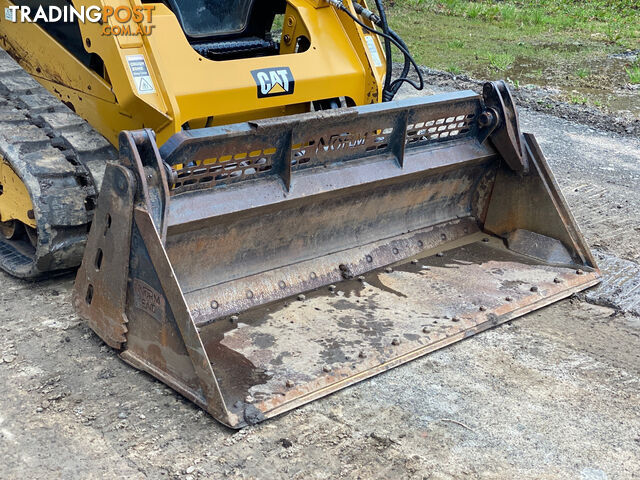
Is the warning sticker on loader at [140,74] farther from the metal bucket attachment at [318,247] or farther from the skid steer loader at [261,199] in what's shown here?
the metal bucket attachment at [318,247]

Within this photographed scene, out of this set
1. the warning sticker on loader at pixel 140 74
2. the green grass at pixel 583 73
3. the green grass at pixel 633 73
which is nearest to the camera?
the warning sticker on loader at pixel 140 74

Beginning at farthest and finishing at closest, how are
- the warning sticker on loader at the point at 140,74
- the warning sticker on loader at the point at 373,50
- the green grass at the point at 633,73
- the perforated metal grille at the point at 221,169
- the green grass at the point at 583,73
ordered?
the green grass at the point at 583,73
the green grass at the point at 633,73
the warning sticker on loader at the point at 373,50
the warning sticker on loader at the point at 140,74
the perforated metal grille at the point at 221,169

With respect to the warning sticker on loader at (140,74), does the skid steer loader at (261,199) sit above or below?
below

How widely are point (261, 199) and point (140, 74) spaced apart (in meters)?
0.80

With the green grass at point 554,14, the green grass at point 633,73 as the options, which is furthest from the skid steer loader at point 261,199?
the green grass at point 554,14

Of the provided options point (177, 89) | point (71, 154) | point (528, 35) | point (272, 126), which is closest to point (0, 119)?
point (71, 154)

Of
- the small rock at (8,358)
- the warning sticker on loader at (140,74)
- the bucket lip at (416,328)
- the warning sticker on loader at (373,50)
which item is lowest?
the small rock at (8,358)

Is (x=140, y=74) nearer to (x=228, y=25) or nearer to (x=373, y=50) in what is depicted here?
(x=228, y=25)

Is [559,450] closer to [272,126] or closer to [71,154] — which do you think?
[272,126]

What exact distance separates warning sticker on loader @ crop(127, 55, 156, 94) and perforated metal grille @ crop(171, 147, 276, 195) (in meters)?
0.43

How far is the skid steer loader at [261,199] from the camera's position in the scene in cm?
317

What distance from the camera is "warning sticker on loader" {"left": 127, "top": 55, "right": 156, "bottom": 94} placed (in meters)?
3.68

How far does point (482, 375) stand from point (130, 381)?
1401mm

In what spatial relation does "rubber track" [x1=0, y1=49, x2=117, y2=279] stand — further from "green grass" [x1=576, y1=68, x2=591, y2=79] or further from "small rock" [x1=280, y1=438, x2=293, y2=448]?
"green grass" [x1=576, y1=68, x2=591, y2=79]
